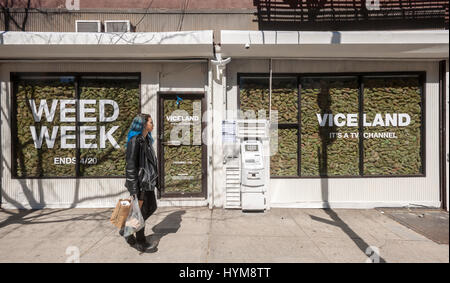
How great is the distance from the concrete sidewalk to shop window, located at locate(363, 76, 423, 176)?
123 centimetres

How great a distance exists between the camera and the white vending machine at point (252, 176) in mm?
5505

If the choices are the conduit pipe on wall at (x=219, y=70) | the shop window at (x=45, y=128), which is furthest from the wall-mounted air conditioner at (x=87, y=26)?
the conduit pipe on wall at (x=219, y=70)

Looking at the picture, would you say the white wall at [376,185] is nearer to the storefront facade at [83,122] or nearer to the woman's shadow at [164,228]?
the storefront facade at [83,122]

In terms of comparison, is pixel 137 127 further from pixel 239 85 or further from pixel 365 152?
pixel 365 152

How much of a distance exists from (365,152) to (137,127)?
507cm

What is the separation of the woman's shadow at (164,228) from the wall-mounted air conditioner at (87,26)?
A: 439cm

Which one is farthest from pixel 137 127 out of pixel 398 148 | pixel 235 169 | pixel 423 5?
pixel 423 5

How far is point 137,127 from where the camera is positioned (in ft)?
12.5

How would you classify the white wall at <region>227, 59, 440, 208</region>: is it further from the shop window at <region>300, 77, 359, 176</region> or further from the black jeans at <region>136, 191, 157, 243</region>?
the black jeans at <region>136, 191, 157, 243</region>

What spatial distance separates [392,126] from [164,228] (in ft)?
17.8

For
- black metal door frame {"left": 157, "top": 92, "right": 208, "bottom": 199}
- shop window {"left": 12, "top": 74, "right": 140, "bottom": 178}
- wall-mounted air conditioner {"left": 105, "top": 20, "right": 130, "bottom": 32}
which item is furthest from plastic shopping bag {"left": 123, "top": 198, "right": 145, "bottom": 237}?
wall-mounted air conditioner {"left": 105, "top": 20, "right": 130, "bottom": 32}

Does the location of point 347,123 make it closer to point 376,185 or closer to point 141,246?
point 376,185

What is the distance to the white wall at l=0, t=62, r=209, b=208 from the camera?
6.12m
